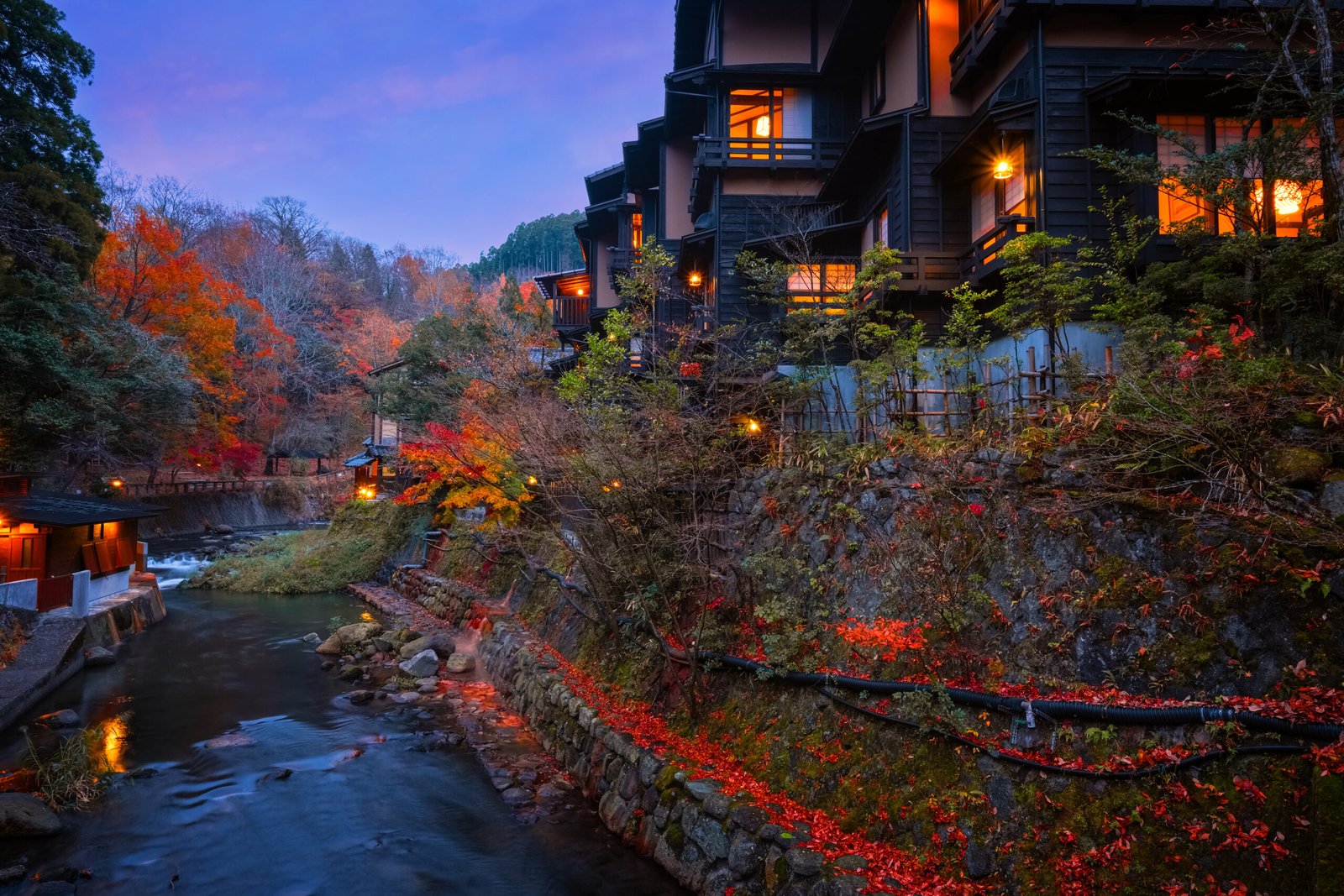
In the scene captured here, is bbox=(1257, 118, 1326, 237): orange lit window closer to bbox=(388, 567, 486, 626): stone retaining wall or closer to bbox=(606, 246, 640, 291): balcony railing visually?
bbox=(606, 246, 640, 291): balcony railing

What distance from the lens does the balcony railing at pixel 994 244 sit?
13.2m

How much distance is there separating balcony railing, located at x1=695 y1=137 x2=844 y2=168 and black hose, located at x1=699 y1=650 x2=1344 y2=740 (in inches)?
676

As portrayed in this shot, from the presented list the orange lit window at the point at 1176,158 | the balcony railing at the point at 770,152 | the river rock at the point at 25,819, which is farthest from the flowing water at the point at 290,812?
the balcony railing at the point at 770,152

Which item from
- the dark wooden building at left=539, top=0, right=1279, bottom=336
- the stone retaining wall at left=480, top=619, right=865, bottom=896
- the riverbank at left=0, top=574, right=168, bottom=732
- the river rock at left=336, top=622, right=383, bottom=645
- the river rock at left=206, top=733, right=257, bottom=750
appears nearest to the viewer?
the stone retaining wall at left=480, top=619, right=865, bottom=896

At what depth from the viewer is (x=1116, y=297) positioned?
38.8 ft

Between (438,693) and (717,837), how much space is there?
1103 cm

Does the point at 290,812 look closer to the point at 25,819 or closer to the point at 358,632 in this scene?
the point at 25,819

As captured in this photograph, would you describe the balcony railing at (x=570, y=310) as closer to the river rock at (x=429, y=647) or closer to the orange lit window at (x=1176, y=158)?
the river rock at (x=429, y=647)

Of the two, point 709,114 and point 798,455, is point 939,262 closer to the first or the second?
point 798,455

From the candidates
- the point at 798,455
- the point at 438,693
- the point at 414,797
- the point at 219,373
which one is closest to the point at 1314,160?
the point at 798,455

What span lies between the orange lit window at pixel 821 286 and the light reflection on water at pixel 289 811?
11.8 metres

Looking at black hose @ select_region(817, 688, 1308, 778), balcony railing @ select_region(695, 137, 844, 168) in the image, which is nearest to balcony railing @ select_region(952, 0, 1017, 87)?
balcony railing @ select_region(695, 137, 844, 168)

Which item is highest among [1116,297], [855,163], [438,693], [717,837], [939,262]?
[855,163]

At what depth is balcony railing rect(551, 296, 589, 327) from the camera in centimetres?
3156
